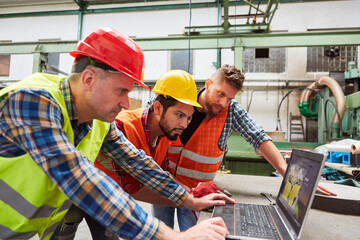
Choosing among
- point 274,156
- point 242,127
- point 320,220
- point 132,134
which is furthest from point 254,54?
point 320,220

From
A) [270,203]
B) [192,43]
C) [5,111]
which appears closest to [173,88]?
[270,203]

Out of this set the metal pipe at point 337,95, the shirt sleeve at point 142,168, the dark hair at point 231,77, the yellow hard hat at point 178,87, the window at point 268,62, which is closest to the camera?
the shirt sleeve at point 142,168

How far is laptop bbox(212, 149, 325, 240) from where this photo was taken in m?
0.74

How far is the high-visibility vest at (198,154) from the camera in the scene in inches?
63.7

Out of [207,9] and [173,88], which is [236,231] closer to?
[173,88]

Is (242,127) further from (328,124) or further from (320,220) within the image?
(328,124)

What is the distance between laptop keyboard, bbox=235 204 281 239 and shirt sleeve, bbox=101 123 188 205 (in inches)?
10.5

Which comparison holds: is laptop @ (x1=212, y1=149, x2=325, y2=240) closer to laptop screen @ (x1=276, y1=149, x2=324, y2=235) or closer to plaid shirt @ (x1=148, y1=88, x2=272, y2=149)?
laptop screen @ (x1=276, y1=149, x2=324, y2=235)

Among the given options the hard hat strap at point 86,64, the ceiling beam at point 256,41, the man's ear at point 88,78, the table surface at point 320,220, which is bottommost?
the table surface at point 320,220

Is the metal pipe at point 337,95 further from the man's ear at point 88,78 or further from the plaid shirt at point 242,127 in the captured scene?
the man's ear at point 88,78

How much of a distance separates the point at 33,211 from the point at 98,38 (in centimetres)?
58

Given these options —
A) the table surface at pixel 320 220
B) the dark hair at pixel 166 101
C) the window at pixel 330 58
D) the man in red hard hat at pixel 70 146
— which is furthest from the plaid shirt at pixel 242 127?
the window at pixel 330 58

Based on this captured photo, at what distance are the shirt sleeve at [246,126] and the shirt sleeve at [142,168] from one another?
76 centimetres

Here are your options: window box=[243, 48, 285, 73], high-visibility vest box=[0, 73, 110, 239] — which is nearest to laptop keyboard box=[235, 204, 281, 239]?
high-visibility vest box=[0, 73, 110, 239]
